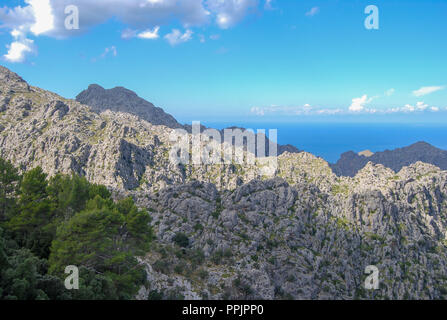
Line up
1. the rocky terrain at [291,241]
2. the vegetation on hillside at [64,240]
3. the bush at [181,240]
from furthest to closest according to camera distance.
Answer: the bush at [181,240]
the rocky terrain at [291,241]
the vegetation on hillside at [64,240]

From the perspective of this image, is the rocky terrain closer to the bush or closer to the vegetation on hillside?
the bush

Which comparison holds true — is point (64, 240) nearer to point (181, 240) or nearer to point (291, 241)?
point (181, 240)

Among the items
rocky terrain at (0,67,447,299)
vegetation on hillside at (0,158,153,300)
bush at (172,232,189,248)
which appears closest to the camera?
vegetation on hillside at (0,158,153,300)

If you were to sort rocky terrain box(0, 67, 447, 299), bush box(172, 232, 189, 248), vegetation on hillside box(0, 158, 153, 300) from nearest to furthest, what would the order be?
vegetation on hillside box(0, 158, 153, 300) → rocky terrain box(0, 67, 447, 299) → bush box(172, 232, 189, 248)

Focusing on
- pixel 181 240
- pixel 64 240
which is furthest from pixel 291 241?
pixel 64 240

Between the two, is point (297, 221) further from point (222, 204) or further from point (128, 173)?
point (128, 173)

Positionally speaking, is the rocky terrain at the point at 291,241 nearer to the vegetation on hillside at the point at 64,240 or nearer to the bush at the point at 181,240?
the bush at the point at 181,240

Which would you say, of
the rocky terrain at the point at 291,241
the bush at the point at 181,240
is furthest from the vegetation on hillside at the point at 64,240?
the bush at the point at 181,240

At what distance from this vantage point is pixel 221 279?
46.6 metres

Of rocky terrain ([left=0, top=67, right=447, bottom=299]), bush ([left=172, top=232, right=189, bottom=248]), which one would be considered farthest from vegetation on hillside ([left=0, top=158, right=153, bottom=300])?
bush ([left=172, top=232, right=189, bottom=248])

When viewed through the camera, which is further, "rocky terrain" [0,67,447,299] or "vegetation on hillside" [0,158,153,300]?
"rocky terrain" [0,67,447,299]

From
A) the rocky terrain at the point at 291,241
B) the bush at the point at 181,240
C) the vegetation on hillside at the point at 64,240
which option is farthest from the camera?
the bush at the point at 181,240
